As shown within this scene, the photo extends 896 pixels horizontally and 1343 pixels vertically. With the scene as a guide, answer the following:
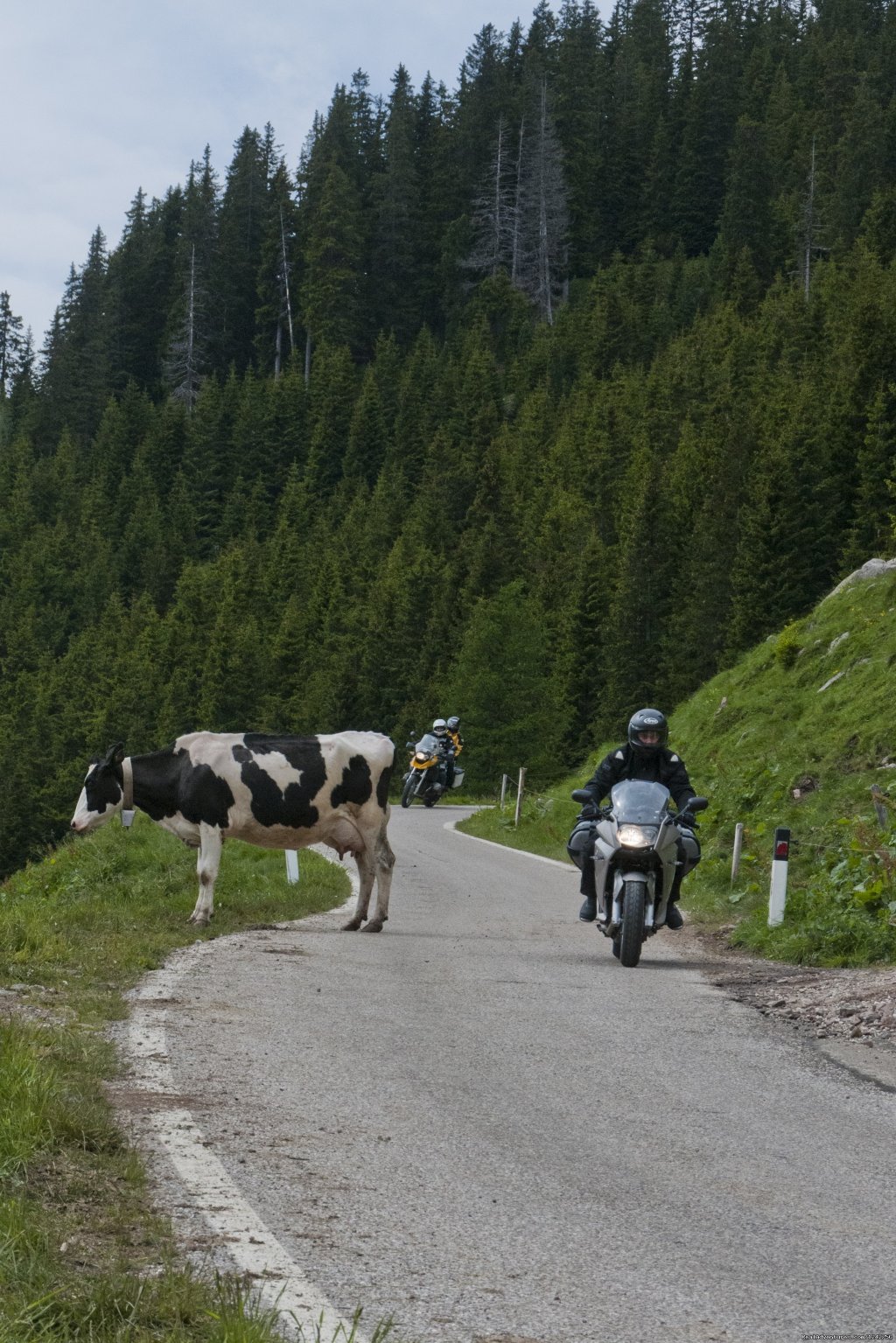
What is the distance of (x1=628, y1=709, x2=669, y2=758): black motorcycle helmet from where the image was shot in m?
13.1

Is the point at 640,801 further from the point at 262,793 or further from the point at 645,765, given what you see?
the point at 262,793

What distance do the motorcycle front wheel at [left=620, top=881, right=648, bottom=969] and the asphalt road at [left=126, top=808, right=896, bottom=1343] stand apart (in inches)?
24.9

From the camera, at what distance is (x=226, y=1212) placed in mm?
5016

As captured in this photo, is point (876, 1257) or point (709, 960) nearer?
point (876, 1257)

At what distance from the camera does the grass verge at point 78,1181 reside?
384 centimetres

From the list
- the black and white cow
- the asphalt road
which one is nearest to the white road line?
the asphalt road

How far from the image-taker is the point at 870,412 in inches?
2490

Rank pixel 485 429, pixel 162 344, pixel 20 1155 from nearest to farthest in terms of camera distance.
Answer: pixel 20 1155
pixel 485 429
pixel 162 344

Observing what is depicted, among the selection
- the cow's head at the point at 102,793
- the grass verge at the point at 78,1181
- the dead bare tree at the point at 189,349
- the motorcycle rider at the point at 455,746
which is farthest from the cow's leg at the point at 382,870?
the dead bare tree at the point at 189,349

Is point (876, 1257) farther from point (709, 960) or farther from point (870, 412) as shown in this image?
point (870, 412)

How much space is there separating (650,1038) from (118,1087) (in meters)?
3.24

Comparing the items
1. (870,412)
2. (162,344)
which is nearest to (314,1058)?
(870,412)

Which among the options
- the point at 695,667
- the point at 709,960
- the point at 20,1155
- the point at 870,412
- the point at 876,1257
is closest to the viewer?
the point at 876,1257

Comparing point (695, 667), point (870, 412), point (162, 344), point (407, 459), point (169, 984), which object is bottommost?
point (169, 984)
